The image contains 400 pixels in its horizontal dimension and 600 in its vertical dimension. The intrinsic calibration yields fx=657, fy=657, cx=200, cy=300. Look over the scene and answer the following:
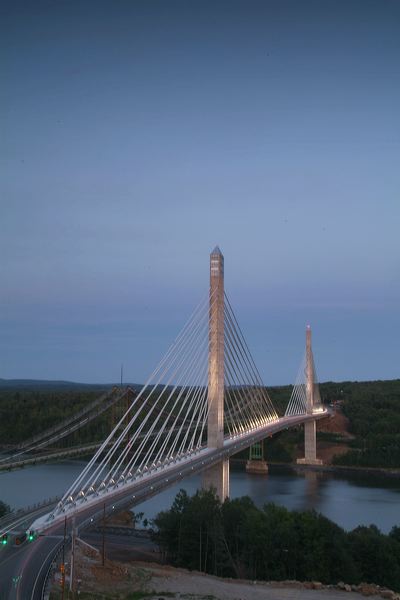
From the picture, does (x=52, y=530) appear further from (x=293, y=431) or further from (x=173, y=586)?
(x=293, y=431)

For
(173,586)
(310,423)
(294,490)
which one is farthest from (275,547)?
(310,423)

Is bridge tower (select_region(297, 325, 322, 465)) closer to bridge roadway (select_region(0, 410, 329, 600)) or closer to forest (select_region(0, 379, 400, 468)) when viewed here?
forest (select_region(0, 379, 400, 468))

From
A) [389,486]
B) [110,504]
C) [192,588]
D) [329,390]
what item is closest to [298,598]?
[192,588]

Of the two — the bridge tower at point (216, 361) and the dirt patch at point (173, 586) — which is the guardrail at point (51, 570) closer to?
the dirt patch at point (173, 586)

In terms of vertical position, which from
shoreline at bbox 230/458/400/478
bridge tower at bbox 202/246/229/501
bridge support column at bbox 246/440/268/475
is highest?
bridge tower at bbox 202/246/229/501

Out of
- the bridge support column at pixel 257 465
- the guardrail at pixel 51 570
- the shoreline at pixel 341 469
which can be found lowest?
the shoreline at pixel 341 469

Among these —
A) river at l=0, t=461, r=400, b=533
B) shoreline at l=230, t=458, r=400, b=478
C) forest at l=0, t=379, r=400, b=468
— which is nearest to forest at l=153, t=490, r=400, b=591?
river at l=0, t=461, r=400, b=533

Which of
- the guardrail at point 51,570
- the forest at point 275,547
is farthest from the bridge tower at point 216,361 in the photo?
the guardrail at point 51,570
